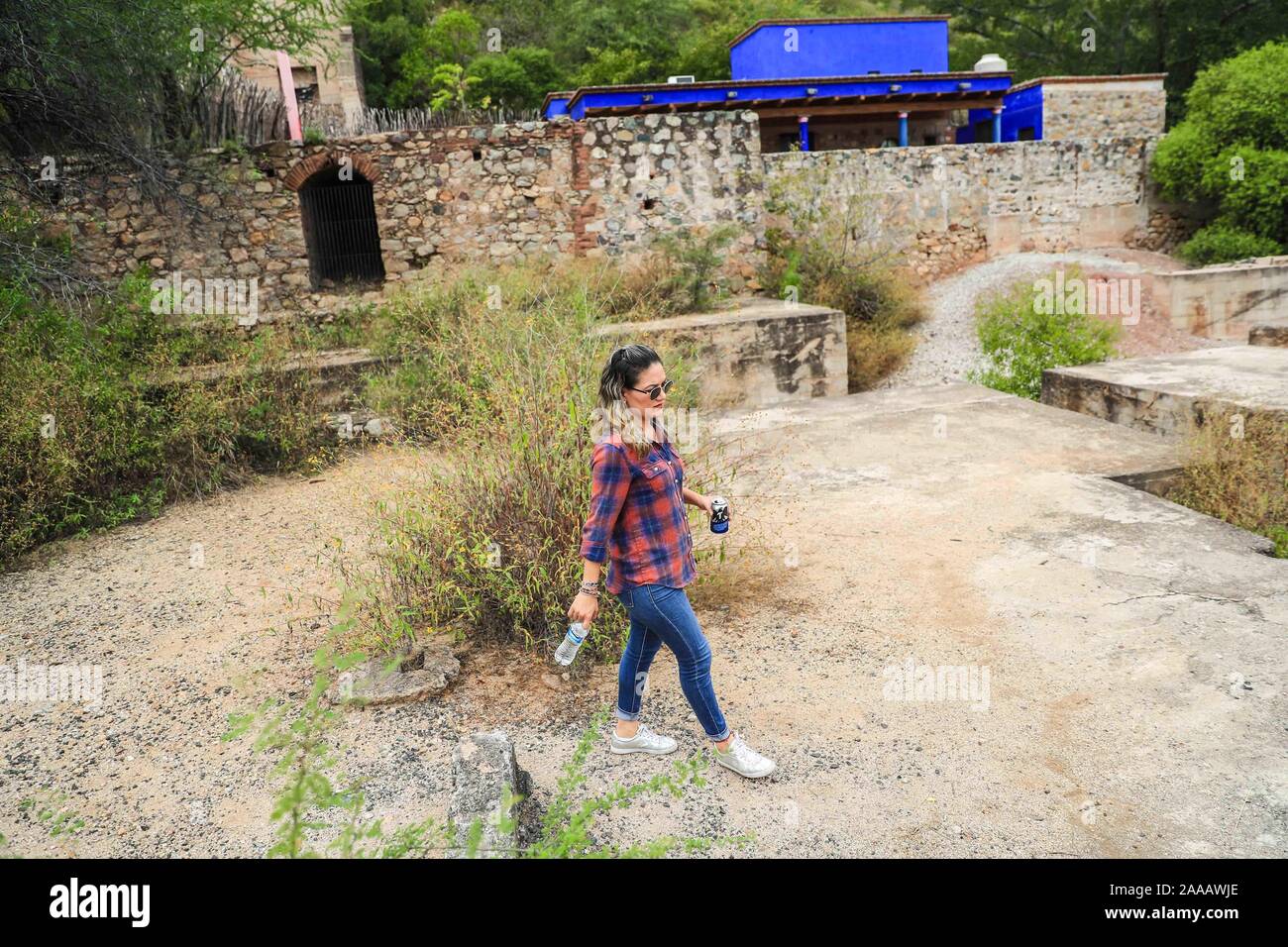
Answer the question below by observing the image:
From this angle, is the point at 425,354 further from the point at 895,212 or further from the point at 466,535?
the point at 895,212

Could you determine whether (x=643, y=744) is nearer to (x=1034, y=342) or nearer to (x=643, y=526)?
(x=643, y=526)

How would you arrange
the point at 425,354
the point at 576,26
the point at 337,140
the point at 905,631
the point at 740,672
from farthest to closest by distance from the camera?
the point at 576,26, the point at 337,140, the point at 425,354, the point at 905,631, the point at 740,672

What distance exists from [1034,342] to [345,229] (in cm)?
841

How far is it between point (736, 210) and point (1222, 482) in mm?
7198

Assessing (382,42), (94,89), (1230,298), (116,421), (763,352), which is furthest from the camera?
(382,42)

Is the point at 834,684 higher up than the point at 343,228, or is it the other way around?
the point at 343,228

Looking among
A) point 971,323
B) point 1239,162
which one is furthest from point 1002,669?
point 1239,162

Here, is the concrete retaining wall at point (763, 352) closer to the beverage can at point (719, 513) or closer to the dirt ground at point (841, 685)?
the dirt ground at point (841, 685)

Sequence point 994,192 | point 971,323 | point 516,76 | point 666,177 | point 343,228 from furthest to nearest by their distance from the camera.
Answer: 1. point 516,76
2. point 994,192
3. point 971,323
4. point 343,228
5. point 666,177

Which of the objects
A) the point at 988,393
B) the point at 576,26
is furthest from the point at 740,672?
the point at 576,26

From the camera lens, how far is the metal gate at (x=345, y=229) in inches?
438

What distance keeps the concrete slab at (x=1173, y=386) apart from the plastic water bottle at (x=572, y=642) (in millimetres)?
5347

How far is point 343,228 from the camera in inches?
454
